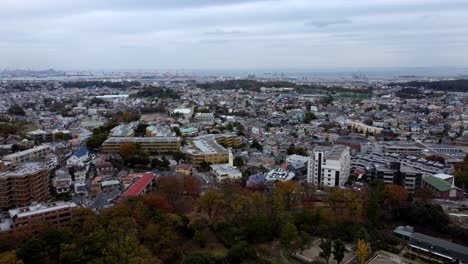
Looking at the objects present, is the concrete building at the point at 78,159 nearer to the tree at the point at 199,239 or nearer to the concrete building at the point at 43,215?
the concrete building at the point at 43,215

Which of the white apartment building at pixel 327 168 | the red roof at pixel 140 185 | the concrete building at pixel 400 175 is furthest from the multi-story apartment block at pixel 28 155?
the concrete building at pixel 400 175

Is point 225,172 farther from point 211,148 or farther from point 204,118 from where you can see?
point 204,118

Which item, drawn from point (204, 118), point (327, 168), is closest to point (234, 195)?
point (327, 168)

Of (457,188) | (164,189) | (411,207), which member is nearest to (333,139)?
(457,188)

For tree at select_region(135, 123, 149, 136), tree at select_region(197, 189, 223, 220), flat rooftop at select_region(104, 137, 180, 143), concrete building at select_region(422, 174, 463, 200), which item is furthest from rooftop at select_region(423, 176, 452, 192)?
tree at select_region(135, 123, 149, 136)

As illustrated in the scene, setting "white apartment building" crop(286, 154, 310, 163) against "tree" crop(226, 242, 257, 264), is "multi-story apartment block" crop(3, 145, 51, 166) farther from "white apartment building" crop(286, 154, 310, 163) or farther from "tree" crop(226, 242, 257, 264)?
"white apartment building" crop(286, 154, 310, 163)
